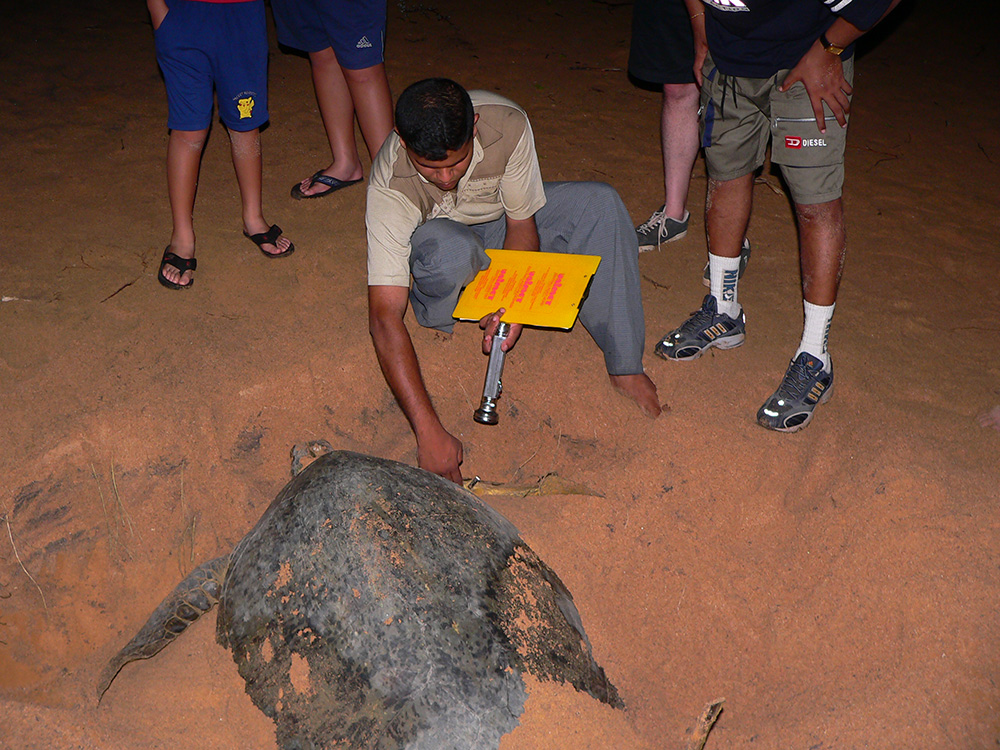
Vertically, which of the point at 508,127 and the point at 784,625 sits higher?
the point at 508,127

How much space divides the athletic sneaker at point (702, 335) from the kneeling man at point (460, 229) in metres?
0.22

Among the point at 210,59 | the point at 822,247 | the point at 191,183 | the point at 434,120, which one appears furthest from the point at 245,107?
the point at 822,247

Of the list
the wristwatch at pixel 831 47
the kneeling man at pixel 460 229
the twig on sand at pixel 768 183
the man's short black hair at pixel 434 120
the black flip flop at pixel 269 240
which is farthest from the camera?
the twig on sand at pixel 768 183

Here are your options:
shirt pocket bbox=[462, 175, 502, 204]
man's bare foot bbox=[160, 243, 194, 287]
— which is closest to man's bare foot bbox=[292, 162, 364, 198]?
man's bare foot bbox=[160, 243, 194, 287]

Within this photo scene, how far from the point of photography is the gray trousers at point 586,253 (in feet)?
7.68

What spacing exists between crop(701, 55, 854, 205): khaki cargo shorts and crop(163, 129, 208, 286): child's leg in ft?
6.17

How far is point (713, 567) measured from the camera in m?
2.14

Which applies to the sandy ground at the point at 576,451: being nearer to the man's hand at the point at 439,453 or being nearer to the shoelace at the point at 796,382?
the shoelace at the point at 796,382

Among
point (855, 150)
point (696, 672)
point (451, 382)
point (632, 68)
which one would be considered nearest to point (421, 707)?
point (696, 672)

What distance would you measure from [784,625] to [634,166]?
101 inches

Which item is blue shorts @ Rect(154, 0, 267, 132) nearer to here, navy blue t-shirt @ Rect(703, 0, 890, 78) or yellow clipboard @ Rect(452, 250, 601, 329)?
yellow clipboard @ Rect(452, 250, 601, 329)

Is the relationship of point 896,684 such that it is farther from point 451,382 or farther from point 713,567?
point 451,382

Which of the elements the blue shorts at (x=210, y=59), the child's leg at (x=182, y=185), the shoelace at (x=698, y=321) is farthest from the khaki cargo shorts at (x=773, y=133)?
the child's leg at (x=182, y=185)

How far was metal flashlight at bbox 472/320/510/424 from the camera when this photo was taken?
2.12 meters
